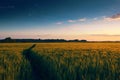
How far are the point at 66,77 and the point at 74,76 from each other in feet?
0.77

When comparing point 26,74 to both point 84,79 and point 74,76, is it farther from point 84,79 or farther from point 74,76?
point 84,79

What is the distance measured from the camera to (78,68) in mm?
7523

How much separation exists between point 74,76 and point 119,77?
4.12 ft

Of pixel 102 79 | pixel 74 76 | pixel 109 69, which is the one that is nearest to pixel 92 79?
pixel 102 79

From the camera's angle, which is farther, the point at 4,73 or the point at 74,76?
the point at 4,73

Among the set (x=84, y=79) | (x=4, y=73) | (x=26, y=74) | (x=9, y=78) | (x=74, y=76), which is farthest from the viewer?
(x=26, y=74)

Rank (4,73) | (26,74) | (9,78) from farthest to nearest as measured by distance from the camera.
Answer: (26,74) → (4,73) → (9,78)

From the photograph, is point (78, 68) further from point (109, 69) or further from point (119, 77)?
point (119, 77)

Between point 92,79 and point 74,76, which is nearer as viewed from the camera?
point 92,79

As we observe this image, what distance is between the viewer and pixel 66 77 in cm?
665

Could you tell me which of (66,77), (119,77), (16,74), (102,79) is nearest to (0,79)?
(16,74)

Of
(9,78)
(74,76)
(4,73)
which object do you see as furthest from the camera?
(4,73)

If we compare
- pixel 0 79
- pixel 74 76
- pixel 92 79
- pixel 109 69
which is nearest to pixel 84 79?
pixel 92 79

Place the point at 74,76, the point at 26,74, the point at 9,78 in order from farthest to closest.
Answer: the point at 26,74, the point at 74,76, the point at 9,78
